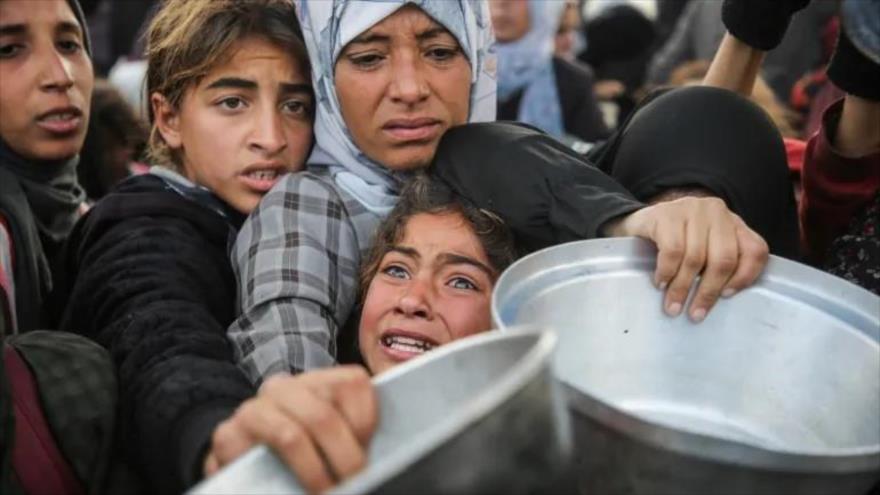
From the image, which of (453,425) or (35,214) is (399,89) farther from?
(453,425)

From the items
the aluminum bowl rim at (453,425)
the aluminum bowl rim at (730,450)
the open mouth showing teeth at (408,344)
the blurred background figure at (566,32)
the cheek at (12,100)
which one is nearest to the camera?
the aluminum bowl rim at (453,425)

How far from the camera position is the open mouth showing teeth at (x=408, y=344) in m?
1.21

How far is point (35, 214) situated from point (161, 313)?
25.8 inches

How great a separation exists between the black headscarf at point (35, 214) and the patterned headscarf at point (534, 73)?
179cm

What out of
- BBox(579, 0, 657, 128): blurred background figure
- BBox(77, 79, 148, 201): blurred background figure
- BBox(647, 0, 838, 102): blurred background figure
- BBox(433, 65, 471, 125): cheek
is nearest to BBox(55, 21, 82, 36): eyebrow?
BBox(433, 65, 471, 125): cheek

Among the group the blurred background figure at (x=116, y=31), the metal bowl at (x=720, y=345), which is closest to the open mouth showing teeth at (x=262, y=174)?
the metal bowl at (x=720, y=345)

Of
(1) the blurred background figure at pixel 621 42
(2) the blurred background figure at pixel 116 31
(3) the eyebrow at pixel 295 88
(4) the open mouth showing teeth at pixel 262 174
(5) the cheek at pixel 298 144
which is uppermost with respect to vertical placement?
(3) the eyebrow at pixel 295 88

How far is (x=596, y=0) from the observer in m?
4.81

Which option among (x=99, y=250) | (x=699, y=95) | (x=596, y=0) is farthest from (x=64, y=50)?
(x=596, y=0)

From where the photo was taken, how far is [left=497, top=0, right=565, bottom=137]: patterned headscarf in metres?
3.40

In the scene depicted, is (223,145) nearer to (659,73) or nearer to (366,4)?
(366,4)

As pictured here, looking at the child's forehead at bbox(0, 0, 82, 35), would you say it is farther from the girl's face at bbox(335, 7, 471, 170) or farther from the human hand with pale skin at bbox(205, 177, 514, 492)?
the human hand with pale skin at bbox(205, 177, 514, 492)

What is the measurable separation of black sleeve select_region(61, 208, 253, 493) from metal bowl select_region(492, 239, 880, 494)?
0.29 meters

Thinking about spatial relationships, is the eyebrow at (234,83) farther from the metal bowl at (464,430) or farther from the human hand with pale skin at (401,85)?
the metal bowl at (464,430)
